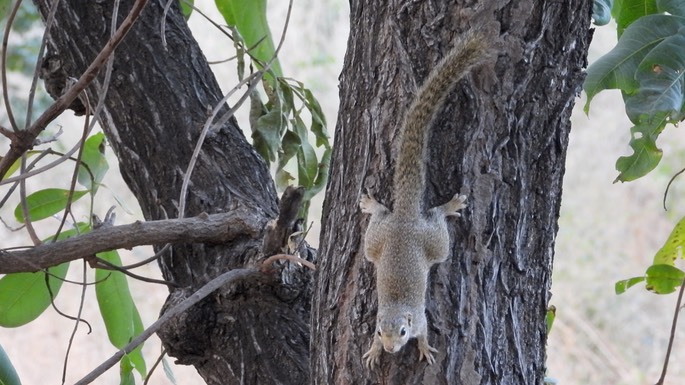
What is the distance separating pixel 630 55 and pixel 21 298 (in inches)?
50.1

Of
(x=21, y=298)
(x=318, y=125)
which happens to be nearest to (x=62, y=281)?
(x=21, y=298)

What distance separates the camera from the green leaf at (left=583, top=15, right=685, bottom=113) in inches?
53.6

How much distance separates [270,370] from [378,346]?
1.42 ft

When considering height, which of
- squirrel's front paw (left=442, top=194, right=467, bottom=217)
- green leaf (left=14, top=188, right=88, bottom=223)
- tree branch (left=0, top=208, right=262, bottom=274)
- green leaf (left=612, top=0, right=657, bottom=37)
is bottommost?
squirrel's front paw (left=442, top=194, right=467, bottom=217)

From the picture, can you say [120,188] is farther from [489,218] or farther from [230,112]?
[489,218]

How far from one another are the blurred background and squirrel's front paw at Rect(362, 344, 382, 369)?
16.5ft

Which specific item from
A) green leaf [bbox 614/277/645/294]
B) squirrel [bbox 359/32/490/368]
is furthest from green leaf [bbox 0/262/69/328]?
green leaf [bbox 614/277/645/294]

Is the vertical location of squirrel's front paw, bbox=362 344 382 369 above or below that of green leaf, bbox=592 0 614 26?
below

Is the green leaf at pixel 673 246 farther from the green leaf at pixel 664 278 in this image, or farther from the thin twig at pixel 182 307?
the thin twig at pixel 182 307

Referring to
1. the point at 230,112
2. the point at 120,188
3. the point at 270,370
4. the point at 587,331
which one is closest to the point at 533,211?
the point at 270,370

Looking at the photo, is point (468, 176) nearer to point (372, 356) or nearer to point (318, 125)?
point (372, 356)

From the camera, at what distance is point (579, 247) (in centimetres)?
653

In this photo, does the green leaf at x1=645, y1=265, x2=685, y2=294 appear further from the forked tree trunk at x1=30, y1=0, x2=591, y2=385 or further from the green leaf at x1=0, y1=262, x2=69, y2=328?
the green leaf at x1=0, y1=262, x2=69, y2=328

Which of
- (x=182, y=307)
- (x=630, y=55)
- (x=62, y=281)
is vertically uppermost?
(x=630, y=55)
